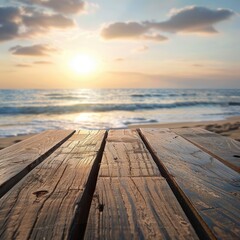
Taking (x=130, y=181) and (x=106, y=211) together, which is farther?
(x=130, y=181)

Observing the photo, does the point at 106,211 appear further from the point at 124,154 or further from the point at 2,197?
the point at 124,154

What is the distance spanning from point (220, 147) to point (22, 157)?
3.83ft

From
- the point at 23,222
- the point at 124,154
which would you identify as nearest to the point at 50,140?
the point at 124,154

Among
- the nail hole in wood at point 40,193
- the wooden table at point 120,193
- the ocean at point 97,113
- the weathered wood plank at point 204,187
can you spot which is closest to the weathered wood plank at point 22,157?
the wooden table at point 120,193

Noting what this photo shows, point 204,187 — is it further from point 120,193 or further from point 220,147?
point 220,147

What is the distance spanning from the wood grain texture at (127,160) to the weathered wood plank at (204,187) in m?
0.06

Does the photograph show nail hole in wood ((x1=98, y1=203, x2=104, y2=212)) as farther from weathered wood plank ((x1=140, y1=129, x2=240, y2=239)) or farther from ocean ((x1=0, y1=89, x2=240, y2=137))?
ocean ((x1=0, y1=89, x2=240, y2=137))

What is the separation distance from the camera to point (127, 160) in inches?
47.9

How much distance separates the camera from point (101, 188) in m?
0.86

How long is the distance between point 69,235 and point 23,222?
15 cm

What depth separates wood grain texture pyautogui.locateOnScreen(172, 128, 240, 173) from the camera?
1247 mm

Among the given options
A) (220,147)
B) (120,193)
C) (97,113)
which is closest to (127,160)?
(120,193)

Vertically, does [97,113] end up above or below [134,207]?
below

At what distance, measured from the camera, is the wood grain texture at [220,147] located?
1.25 metres
